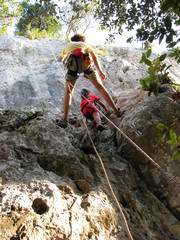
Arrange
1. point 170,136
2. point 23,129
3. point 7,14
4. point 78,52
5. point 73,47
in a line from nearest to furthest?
point 170,136 < point 23,129 < point 78,52 < point 73,47 < point 7,14

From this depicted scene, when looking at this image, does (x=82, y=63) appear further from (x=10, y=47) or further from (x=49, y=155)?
(x=10, y=47)

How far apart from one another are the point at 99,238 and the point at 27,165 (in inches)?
45.2

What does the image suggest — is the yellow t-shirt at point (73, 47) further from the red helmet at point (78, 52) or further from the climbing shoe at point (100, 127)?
the climbing shoe at point (100, 127)

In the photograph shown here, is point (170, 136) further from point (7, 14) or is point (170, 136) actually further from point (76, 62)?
point (7, 14)

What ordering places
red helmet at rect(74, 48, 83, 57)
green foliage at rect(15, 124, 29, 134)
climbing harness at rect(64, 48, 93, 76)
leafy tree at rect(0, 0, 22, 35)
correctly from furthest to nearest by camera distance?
leafy tree at rect(0, 0, 22, 35) → climbing harness at rect(64, 48, 93, 76) → red helmet at rect(74, 48, 83, 57) → green foliage at rect(15, 124, 29, 134)

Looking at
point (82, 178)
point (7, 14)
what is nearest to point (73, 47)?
point (82, 178)

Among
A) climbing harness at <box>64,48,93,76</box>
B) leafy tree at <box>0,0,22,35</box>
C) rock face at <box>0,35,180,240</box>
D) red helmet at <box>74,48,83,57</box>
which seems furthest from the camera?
leafy tree at <box>0,0,22,35</box>

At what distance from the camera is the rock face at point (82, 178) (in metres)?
1.82

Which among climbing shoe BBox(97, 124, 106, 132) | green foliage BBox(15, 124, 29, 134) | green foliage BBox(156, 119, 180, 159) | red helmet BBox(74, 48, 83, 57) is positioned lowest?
climbing shoe BBox(97, 124, 106, 132)

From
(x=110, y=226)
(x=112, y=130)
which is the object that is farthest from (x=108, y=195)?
(x=112, y=130)

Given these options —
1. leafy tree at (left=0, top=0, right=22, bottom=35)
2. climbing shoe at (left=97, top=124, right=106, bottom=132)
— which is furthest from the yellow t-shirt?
leafy tree at (left=0, top=0, right=22, bottom=35)

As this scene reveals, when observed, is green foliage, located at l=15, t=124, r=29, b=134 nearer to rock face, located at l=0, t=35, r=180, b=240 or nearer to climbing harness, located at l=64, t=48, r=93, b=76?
rock face, located at l=0, t=35, r=180, b=240

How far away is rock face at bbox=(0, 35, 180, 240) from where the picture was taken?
1817 mm

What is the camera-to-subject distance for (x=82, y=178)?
2564mm
